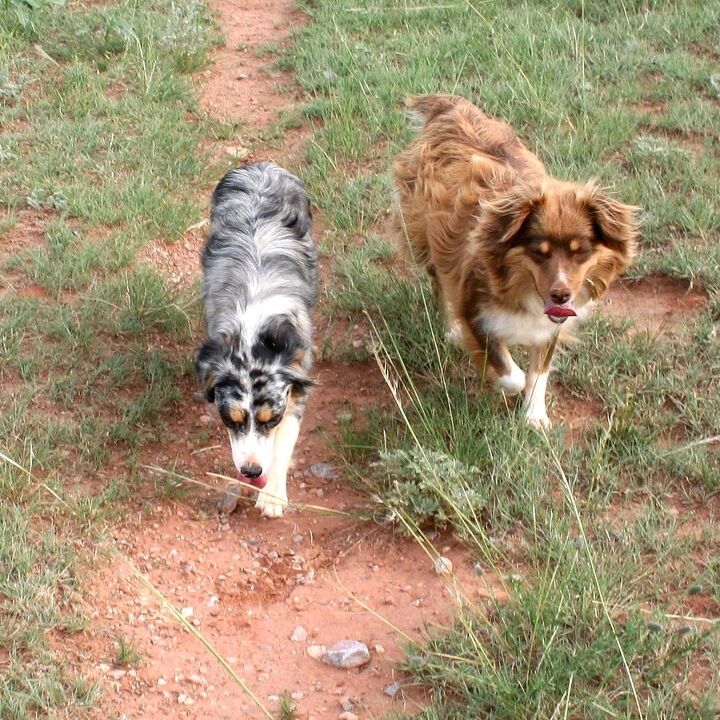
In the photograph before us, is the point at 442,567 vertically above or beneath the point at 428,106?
beneath

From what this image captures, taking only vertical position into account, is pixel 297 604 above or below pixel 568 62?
below

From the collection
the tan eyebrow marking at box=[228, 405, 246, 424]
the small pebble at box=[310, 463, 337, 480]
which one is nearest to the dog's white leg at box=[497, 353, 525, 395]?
the small pebble at box=[310, 463, 337, 480]

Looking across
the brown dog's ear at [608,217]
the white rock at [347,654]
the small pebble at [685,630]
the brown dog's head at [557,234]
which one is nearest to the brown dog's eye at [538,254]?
the brown dog's head at [557,234]

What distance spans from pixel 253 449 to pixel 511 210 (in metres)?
1.57

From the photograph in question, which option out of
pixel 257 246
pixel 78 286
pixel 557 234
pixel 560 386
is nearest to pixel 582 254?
pixel 557 234

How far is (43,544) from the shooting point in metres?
4.26

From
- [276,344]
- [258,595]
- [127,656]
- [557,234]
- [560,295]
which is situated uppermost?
[557,234]

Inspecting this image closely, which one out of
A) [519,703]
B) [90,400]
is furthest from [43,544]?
[519,703]

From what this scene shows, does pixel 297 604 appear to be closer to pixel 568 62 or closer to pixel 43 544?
pixel 43 544

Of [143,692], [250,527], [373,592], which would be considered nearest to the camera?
[143,692]

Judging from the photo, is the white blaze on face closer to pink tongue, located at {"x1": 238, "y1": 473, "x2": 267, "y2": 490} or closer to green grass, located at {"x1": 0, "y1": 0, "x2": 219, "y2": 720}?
pink tongue, located at {"x1": 238, "y1": 473, "x2": 267, "y2": 490}

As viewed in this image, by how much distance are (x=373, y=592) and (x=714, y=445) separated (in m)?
1.87

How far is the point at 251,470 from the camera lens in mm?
4367

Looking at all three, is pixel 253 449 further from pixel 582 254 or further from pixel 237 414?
pixel 582 254
